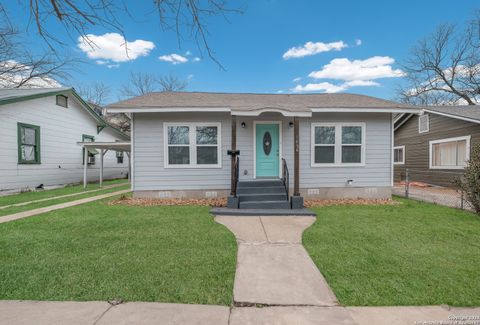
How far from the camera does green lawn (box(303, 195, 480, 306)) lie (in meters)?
2.54

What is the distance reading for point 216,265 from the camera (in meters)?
3.20

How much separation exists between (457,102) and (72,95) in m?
33.2

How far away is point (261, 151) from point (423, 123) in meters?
11.2

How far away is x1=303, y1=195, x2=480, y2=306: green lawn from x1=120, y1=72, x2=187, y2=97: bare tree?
26.2 m

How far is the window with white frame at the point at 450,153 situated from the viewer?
11164 millimetres

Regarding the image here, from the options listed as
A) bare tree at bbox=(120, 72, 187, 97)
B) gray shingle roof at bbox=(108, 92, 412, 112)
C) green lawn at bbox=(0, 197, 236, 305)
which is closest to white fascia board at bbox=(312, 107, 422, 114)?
gray shingle roof at bbox=(108, 92, 412, 112)

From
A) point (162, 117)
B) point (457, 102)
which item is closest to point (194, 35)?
point (162, 117)

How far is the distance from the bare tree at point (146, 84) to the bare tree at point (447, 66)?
2497 cm

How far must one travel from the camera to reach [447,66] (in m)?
22.9

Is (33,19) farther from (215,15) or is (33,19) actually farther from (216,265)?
(216,265)

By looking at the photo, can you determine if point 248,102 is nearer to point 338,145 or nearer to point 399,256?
point 338,145

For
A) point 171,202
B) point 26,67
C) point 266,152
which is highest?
point 26,67

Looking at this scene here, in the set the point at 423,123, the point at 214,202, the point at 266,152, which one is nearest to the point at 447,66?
the point at 423,123

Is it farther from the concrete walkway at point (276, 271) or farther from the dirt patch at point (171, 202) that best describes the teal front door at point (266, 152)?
the concrete walkway at point (276, 271)
